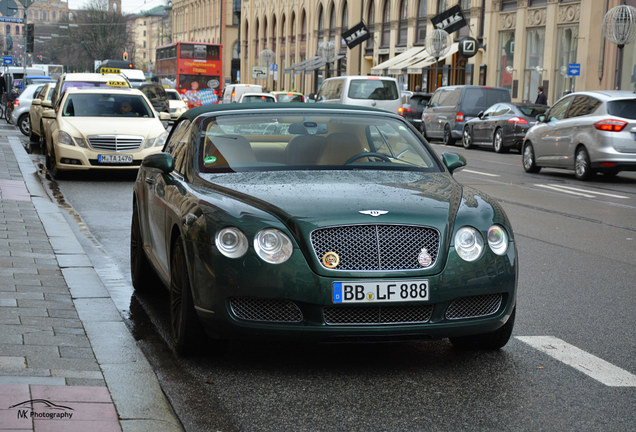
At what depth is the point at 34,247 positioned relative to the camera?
29.3 feet

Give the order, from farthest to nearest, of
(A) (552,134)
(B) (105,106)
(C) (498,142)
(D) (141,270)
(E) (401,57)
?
(E) (401,57)
(C) (498,142)
(A) (552,134)
(B) (105,106)
(D) (141,270)

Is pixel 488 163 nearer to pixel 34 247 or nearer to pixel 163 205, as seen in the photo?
pixel 34 247

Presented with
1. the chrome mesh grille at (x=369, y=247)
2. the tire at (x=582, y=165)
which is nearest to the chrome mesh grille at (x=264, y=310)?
the chrome mesh grille at (x=369, y=247)

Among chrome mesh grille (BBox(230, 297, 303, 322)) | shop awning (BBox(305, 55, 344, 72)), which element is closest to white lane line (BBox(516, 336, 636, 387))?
chrome mesh grille (BBox(230, 297, 303, 322))

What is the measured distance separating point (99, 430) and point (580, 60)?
36.2 metres

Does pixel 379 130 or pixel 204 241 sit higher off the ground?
pixel 379 130

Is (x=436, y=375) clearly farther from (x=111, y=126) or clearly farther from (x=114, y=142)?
(x=111, y=126)

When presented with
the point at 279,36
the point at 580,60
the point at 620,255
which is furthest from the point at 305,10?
the point at 620,255

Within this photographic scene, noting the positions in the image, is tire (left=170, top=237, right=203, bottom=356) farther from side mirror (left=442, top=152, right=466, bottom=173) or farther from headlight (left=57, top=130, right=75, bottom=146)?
headlight (left=57, top=130, right=75, bottom=146)

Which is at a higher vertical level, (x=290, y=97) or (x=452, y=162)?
(x=452, y=162)

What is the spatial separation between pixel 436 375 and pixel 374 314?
19.3 inches

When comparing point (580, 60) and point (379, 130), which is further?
point (580, 60)

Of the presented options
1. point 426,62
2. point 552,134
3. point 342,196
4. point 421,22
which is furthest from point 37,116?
point 421,22

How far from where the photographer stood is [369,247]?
16.9 ft
